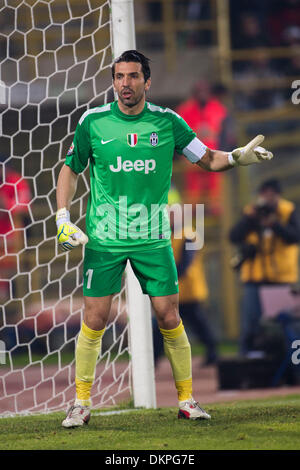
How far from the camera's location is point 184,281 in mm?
9656

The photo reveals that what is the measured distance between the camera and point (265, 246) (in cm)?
927

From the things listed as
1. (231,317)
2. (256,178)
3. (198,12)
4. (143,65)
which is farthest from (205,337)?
(198,12)

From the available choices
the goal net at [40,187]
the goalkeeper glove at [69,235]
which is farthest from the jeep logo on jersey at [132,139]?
the goal net at [40,187]

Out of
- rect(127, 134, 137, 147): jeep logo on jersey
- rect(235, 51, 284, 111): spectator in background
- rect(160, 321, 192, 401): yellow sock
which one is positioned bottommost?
rect(160, 321, 192, 401): yellow sock

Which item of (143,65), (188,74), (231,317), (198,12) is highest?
(198,12)

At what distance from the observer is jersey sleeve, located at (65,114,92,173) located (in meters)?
4.56

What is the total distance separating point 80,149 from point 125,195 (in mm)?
331

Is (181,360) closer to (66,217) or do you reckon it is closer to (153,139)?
(66,217)

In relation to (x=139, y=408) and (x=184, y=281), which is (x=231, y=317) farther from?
(x=139, y=408)

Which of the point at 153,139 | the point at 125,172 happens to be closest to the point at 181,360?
the point at 125,172

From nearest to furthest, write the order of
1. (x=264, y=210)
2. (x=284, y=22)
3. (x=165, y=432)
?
1. (x=165, y=432)
2. (x=264, y=210)
3. (x=284, y=22)

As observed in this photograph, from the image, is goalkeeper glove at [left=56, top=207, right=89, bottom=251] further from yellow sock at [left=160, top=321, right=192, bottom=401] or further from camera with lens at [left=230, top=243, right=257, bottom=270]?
camera with lens at [left=230, top=243, right=257, bottom=270]

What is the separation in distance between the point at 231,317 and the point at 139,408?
24.6ft

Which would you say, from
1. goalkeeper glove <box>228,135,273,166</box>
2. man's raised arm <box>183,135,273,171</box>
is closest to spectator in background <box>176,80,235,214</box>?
man's raised arm <box>183,135,273,171</box>
